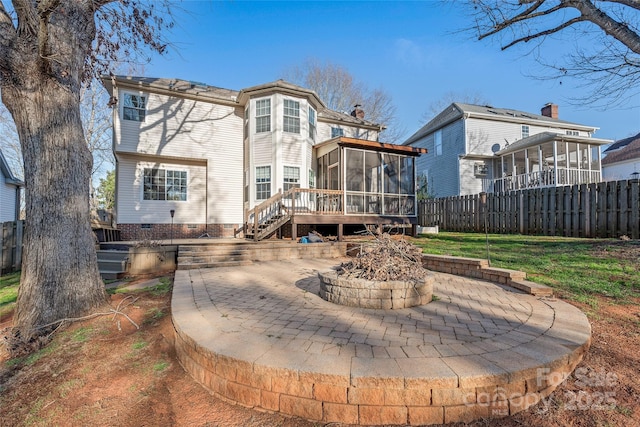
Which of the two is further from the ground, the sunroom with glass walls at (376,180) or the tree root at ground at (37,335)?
the sunroom with glass walls at (376,180)

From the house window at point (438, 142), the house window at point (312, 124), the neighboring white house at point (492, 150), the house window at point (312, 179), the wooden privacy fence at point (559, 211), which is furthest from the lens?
the house window at point (438, 142)

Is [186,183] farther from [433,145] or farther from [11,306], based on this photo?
[433,145]

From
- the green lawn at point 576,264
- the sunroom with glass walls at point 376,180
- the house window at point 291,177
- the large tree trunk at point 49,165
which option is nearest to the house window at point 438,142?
the sunroom with glass walls at point 376,180

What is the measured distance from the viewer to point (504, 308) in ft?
11.2

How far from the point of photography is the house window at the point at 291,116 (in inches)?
462

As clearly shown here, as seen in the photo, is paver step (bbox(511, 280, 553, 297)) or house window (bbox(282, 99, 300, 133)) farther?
house window (bbox(282, 99, 300, 133))

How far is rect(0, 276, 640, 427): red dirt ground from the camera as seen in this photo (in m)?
1.92

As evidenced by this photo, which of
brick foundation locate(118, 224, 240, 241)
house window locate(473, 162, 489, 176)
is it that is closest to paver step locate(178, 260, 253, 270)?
brick foundation locate(118, 224, 240, 241)

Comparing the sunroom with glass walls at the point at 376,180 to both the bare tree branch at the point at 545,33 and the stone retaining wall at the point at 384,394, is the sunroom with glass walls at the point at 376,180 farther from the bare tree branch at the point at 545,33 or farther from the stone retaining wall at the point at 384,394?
the stone retaining wall at the point at 384,394

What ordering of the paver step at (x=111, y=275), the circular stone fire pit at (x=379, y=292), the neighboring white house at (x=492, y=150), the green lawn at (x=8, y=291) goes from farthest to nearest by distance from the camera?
the neighboring white house at (x=492, y=150) → the paver step at (x=111, y=275) → the green lawn at (x=8, y=291) → the circular stone fire pit at (x=379, y=292)

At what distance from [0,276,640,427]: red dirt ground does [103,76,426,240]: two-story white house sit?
24.5ft

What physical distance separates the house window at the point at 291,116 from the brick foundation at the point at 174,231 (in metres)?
4.79

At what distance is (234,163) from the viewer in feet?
41.9

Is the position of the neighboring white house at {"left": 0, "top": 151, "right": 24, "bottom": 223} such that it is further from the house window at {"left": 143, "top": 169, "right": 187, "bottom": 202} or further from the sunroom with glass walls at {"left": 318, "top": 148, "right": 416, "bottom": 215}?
the sunroom with glass walls at {"left": 318, "top": 148, "right": 416, "bottom": 215}
